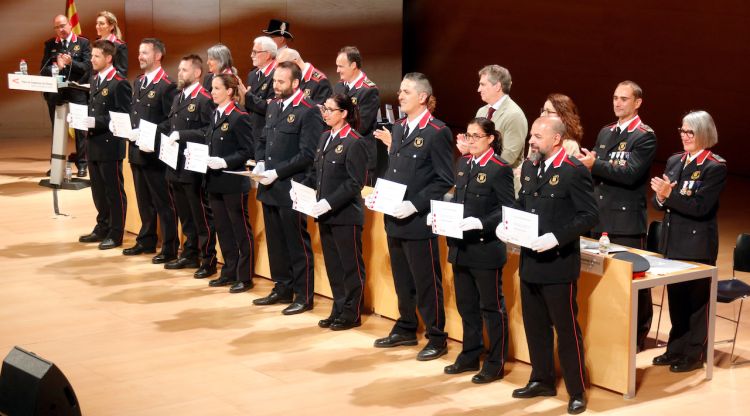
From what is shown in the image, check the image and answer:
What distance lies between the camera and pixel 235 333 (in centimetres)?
664

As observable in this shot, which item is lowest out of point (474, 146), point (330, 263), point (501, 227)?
point (330, 263)

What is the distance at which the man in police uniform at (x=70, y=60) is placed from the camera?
10680 mm

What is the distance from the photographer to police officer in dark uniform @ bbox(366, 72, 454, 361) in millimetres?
6012

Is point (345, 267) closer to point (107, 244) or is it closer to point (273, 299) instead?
point (273, 299)

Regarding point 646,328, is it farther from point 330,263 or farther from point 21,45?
point 21,45

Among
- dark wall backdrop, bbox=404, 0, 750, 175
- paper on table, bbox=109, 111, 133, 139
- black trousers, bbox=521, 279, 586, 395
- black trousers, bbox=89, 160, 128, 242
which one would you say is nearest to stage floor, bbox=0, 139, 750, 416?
black trousers, bbox=521, 279, 586, 395

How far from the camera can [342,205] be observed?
254 inches

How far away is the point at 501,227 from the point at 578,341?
70 cm

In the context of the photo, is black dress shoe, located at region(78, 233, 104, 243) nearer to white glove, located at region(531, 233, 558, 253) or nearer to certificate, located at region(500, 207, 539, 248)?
certificate, located at region(500, 207, 539, 248)

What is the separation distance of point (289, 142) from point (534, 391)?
8.03ft

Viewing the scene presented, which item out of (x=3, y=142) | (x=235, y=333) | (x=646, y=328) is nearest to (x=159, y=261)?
(x=235, y=333)

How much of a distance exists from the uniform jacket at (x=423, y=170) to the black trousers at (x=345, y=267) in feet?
1.89

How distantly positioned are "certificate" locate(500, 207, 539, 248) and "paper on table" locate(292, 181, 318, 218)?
151cm

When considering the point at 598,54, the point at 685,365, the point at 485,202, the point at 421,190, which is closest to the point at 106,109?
the point at 421,190
